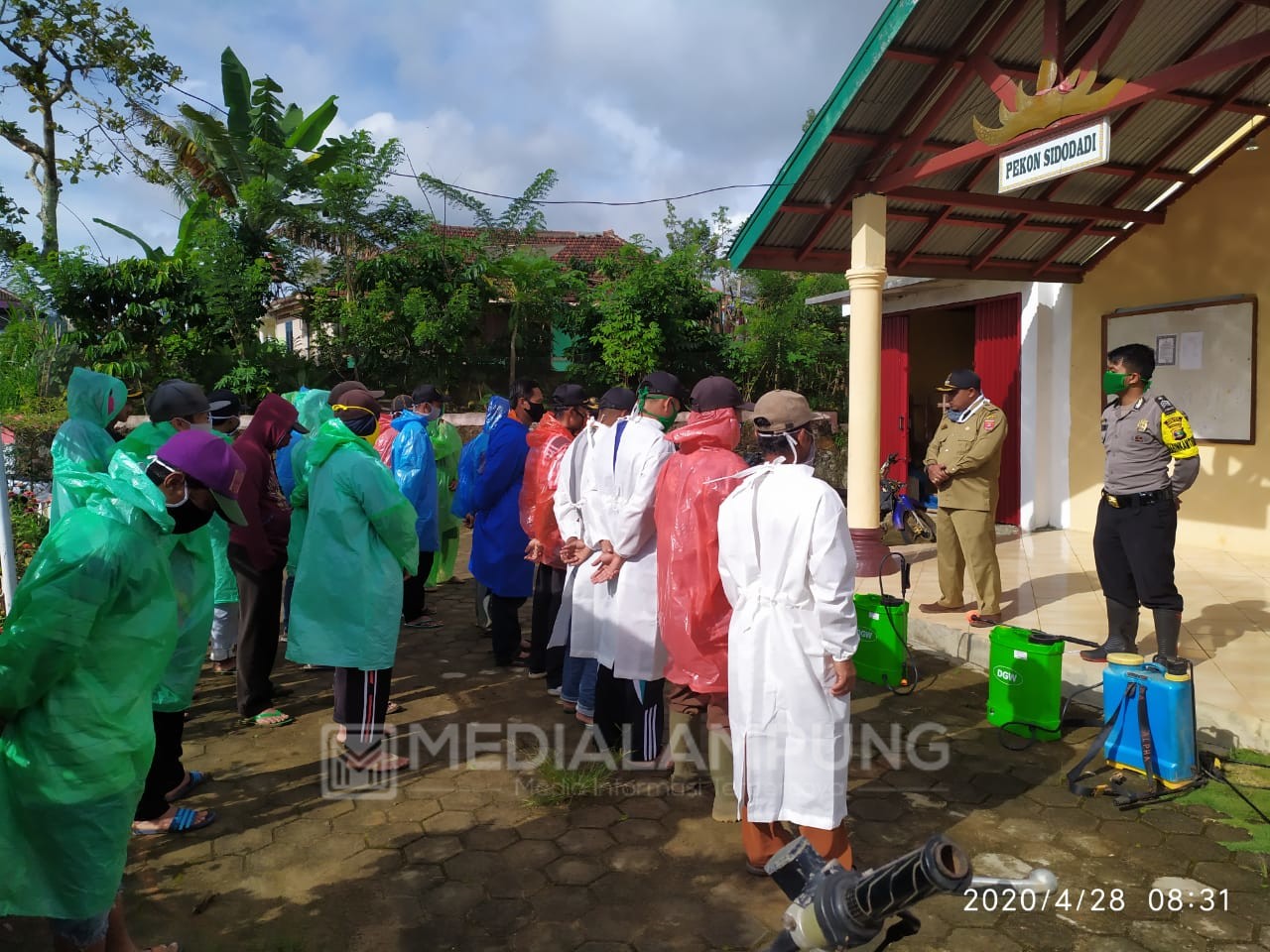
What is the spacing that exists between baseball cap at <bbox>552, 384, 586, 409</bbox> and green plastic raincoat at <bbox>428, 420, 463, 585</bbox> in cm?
248

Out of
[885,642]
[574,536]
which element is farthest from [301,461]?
[885,642]

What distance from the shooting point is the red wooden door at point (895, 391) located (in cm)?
1146

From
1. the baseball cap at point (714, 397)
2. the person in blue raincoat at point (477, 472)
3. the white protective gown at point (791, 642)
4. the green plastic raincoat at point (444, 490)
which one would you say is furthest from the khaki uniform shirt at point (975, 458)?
the green plastic raincoat at point (444, 490)

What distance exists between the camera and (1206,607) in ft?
20.9

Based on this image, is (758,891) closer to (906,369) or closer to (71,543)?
(71,543)

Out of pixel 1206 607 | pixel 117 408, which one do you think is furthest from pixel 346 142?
pixel 1206 607

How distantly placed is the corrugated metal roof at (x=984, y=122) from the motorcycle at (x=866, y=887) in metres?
5.44

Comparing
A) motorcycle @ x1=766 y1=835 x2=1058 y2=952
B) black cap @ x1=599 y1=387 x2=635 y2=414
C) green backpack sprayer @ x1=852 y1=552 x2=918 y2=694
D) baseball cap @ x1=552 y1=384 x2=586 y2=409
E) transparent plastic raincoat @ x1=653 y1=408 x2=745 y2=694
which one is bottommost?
green backpack sprayer @ x1=852 y1=552 x2=918 y2=694

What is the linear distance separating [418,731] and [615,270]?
1319 centimetres

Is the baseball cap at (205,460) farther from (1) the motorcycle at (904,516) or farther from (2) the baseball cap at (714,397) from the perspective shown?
(1) the motorcycle at (904,516)

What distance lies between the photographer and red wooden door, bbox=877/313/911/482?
11461mm

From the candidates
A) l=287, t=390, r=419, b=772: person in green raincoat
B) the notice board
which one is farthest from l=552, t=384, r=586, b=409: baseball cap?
the notice board

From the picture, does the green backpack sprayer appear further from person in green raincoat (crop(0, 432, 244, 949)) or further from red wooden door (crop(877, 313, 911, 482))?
red wooden door (crop(877, 313, 911, 482))

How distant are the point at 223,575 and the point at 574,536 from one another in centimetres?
239
